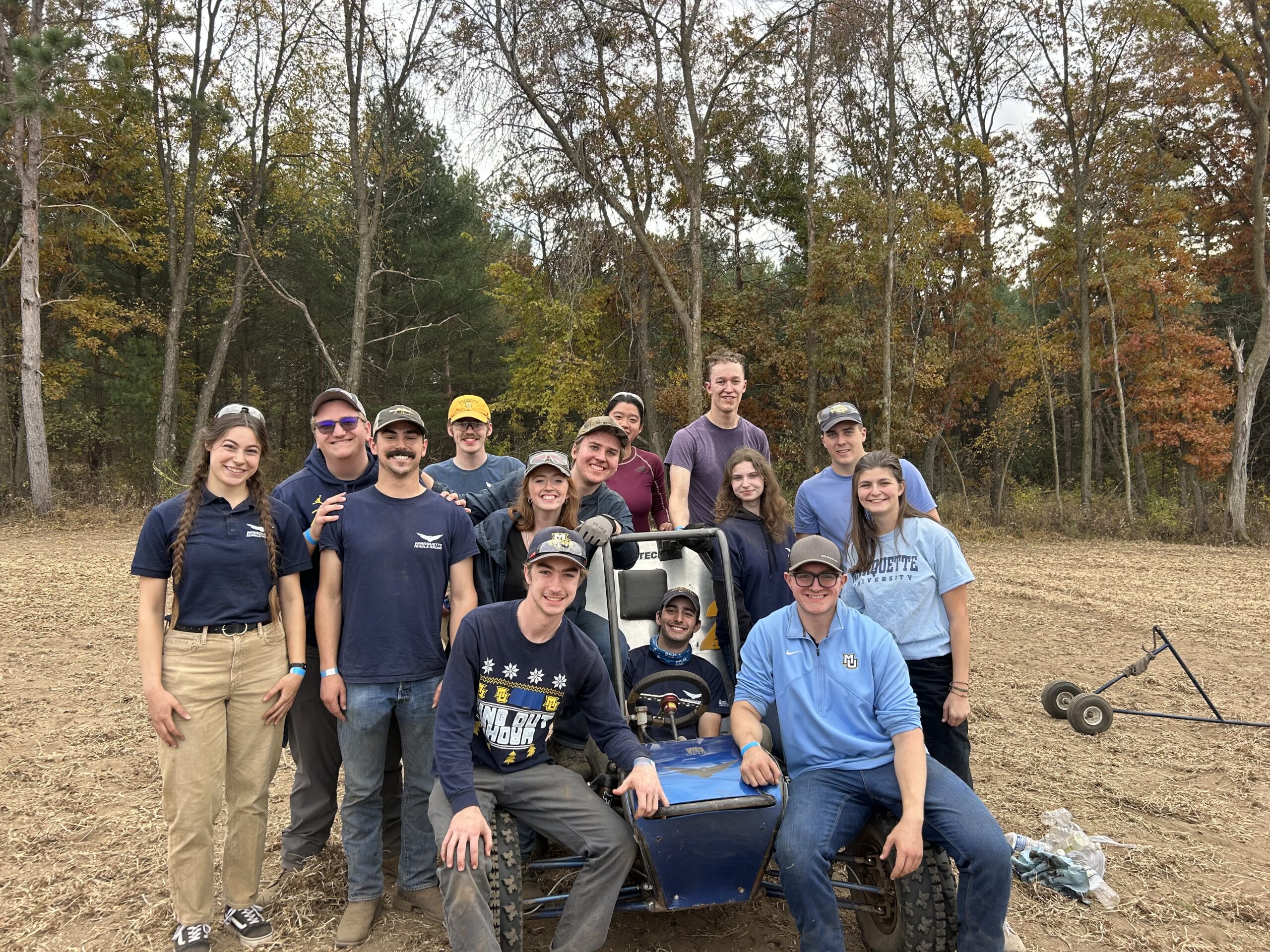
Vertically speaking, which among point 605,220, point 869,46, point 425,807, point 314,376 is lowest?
point 425,807

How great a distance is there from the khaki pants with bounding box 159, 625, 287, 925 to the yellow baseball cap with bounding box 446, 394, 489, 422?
1.62 meters

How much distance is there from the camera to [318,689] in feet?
12.4

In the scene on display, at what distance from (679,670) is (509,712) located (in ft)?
2.76

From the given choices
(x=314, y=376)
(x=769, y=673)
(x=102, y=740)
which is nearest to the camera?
(x=769, y=673)

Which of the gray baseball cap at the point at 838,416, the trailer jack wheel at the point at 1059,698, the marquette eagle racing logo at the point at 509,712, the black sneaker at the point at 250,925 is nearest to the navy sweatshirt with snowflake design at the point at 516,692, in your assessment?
the marquette eagle racing logo at the point at 509,712

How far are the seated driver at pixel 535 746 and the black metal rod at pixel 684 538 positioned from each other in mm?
418

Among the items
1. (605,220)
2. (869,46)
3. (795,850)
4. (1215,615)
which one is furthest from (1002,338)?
(795,850)

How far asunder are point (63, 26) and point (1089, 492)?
26.1 metres

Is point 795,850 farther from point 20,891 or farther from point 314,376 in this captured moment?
point 314,376

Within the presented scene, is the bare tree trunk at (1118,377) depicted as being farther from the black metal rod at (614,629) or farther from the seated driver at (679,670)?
the black metal rod at (614,629)

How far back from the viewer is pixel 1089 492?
20.1 metres

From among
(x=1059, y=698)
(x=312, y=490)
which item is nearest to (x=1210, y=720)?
(x=1059, y=698)

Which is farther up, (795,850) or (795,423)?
(795,423)

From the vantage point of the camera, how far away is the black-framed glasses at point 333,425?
369cm
